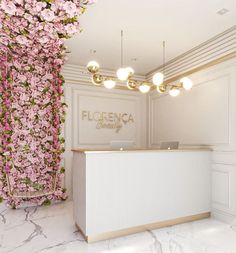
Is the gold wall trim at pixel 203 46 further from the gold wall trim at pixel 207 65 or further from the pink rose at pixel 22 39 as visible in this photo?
the pink rose at pixel 22 39

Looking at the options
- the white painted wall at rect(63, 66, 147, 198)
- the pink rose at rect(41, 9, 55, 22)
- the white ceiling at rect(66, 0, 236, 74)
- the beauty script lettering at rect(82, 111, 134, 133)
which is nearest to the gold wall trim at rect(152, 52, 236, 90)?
the white ceiling at rect(66, 0, 236, 74)

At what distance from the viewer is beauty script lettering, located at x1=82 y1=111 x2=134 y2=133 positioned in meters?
5.07

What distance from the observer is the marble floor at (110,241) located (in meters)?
2.58

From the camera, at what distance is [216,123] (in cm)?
369

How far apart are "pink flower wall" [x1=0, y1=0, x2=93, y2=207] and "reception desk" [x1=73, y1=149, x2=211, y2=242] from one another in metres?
1.46

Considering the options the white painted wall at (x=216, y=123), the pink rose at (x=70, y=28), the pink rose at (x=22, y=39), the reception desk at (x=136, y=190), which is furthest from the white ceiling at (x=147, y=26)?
the reception desk at (x=136, y=190)

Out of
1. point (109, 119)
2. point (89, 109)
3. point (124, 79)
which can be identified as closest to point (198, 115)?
point (124, 79)

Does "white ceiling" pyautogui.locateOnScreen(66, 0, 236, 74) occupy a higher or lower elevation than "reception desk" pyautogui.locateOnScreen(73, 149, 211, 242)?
higher

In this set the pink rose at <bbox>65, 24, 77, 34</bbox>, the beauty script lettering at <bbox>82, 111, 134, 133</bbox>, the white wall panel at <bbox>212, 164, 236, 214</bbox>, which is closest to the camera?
the pink rose at <bbox>65, 24, 77, 34</bbox>

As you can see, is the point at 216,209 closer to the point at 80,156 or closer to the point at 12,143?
the point at 80,156

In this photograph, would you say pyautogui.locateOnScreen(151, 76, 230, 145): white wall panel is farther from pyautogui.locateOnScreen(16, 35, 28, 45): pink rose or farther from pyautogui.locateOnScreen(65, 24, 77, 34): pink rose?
pyautogui.locateOnScreen(16, 35, 28, 45): pink rose

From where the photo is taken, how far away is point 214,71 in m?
3.77

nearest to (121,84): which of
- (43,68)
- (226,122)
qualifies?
(43,68)

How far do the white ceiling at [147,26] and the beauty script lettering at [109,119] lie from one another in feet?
4.22
